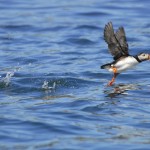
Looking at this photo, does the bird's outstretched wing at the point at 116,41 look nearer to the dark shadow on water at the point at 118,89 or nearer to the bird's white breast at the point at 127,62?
the bird's white breast at the point at 127,62

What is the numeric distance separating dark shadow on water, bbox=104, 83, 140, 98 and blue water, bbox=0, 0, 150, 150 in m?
0.02

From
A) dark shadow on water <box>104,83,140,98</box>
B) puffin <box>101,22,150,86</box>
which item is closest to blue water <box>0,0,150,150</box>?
dark shadow on water <box>104,83,140,98</box>

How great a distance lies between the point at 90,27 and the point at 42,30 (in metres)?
1.58

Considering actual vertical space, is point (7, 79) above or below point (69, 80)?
above

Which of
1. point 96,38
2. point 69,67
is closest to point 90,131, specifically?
point 69,67

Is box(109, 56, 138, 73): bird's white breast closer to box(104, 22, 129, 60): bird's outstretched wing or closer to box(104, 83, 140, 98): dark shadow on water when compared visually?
box(104, 22, 129, 60): bird's outstretched wing

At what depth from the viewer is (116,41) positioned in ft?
50.0

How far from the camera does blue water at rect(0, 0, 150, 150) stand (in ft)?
40.3

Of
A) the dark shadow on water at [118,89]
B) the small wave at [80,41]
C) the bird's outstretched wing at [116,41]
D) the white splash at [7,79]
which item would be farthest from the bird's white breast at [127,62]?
the small wave at [80,41]

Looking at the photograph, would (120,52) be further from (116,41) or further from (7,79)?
(7,79)

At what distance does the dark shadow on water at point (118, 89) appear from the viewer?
15484mm

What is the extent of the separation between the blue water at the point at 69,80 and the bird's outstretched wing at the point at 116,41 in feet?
2.86

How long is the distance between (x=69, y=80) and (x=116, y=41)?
77.4 inches

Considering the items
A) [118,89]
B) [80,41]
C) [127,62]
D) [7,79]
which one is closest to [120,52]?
[127,62]
